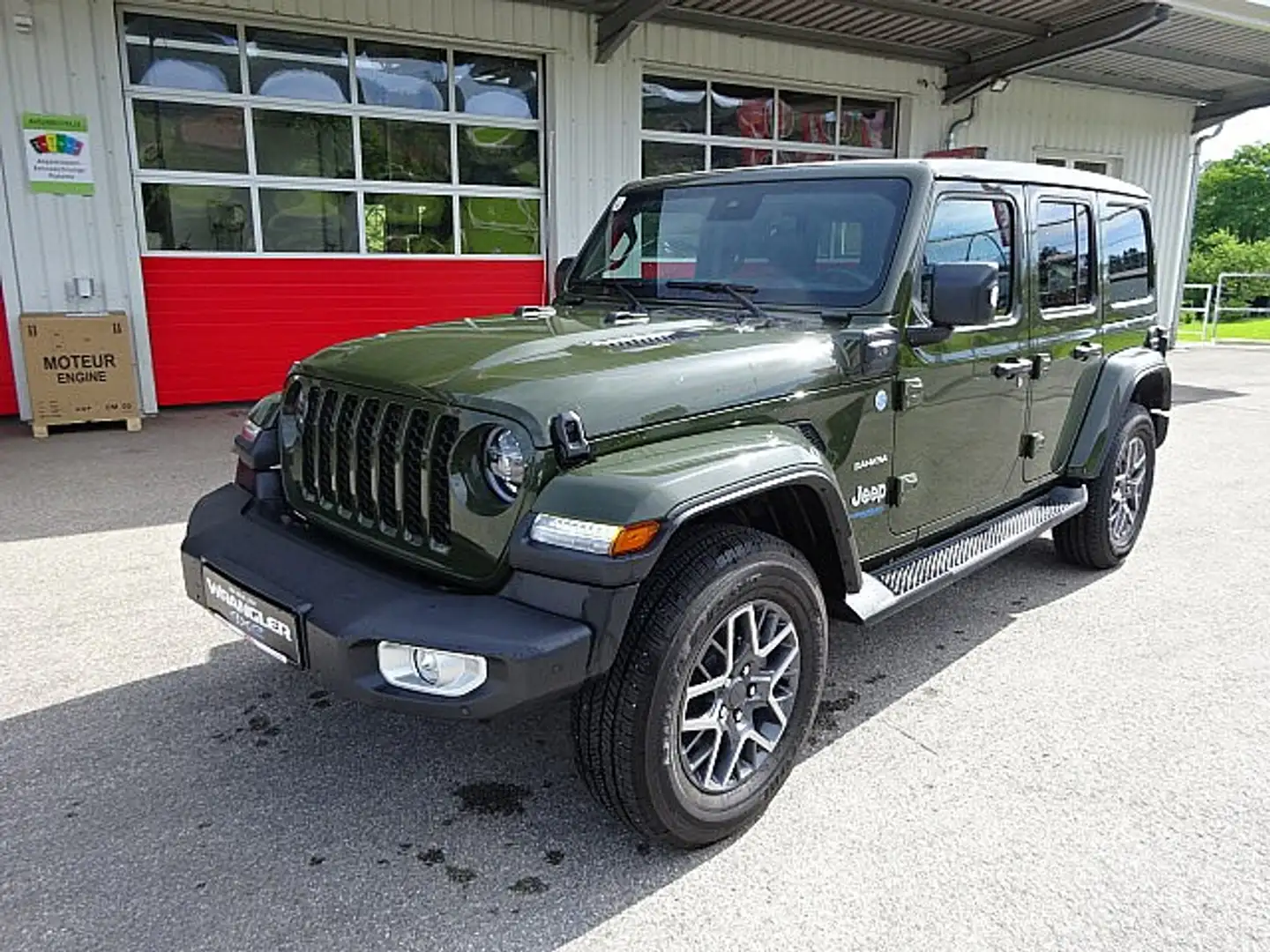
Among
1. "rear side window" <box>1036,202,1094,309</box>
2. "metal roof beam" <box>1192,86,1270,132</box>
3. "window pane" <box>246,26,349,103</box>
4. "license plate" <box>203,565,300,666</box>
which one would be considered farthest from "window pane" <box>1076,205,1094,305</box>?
"metal roof beam" <box>1192,86,1270,132</box>

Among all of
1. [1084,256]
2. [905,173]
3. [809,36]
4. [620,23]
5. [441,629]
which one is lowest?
[441,629]

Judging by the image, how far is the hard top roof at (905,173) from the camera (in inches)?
133

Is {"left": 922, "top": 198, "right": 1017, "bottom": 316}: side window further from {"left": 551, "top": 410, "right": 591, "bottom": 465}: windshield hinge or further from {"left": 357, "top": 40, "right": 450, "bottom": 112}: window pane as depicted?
{"left": 357, "top": 40, "right": 450, "bottom": 112}: window pane

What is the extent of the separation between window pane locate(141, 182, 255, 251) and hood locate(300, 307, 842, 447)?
6500 mm

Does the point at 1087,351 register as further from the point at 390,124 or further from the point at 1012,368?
the point at 390,124

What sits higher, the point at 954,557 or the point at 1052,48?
the point at 1052,48

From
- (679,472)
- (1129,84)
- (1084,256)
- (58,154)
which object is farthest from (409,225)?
(1129,84)

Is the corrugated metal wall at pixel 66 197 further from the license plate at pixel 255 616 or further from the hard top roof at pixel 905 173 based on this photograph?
the license plate at pixel 255 616

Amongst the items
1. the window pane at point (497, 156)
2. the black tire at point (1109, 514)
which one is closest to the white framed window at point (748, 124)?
the window pane at point (497, 156)

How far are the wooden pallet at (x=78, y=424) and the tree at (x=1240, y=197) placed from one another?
67.2 meters

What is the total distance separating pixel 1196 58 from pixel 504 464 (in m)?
14.1

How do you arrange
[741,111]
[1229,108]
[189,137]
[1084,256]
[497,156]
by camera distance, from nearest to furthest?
[1084,256] < [189,137] < [497,156] < [741,111] < [1229,108]

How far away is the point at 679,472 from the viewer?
235cm

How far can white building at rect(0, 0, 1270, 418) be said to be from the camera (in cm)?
796
